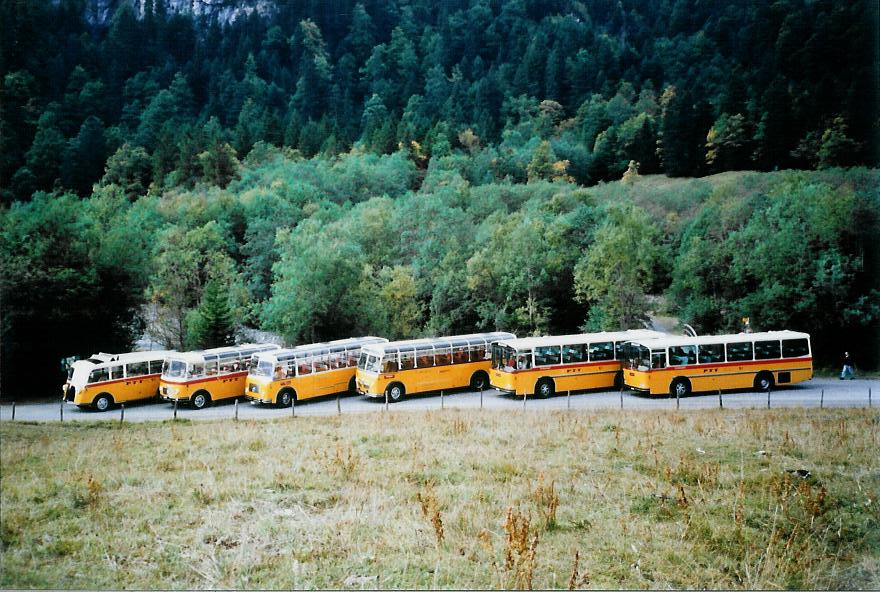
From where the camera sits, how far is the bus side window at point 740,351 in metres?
16.2

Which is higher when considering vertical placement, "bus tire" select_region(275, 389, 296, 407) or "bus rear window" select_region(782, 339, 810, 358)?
"bus rear window" select_region(782, 339, 810, 358)

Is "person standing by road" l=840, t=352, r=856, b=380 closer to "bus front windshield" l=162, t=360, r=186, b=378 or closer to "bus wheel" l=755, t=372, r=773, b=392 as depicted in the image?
"bus wheel" l=755, t=372, r=773, b=392

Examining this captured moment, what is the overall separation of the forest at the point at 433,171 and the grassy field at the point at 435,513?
3.36 meters

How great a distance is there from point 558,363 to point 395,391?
3925mm

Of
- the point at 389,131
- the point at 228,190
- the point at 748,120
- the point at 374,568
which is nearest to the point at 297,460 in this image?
the point at 374,568

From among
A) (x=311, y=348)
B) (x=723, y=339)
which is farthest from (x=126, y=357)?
(x=723, y=339)

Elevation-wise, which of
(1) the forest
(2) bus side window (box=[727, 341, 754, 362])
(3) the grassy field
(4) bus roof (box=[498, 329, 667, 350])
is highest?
(1) the forest

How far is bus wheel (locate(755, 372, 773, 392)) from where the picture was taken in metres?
16.2

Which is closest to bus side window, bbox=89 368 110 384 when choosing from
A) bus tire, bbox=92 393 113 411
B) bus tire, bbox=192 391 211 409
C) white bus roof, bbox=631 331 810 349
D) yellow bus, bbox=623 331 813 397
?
bus tire, bbox=92 393 113 411

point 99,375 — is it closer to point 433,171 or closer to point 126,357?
point 126,357

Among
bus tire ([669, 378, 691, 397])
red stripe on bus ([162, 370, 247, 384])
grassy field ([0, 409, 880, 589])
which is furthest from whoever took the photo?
bus tire ([669, 378, 691, 397])

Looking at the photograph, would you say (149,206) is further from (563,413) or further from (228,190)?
(563,413)

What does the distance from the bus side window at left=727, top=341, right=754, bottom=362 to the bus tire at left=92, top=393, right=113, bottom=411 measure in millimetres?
14041

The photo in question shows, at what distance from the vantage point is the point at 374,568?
20.6ft
